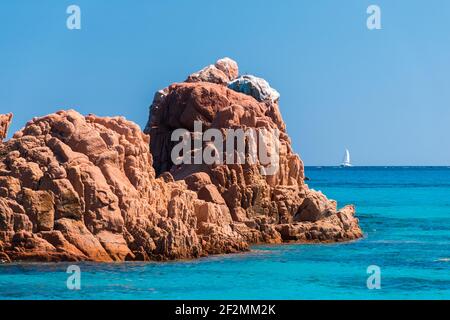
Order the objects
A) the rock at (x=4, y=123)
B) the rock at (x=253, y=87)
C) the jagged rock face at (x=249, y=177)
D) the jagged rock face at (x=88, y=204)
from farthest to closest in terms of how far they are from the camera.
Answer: the rock at (x=253, y=87) < the jagged rock face at (x=249, y=177) < the rock at (x=4, y=123) < the jagged rock face at (x=88, y=204)

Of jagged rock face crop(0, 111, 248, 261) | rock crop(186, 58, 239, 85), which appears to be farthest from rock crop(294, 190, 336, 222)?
rock crop(186, 58, 239, 85)

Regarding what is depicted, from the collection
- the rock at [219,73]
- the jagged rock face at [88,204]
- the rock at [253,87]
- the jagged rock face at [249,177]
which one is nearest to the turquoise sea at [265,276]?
the jagged rock face at [88,204]

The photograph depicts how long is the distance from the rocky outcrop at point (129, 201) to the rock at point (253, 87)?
7640 mm

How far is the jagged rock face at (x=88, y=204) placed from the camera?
114 feet

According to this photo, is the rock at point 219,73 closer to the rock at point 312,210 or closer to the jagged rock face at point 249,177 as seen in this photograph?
the jagged rock face at point 249,177

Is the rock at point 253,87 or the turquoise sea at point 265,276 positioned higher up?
the rock at point 253,87

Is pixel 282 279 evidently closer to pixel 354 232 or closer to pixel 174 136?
pixel 354 232

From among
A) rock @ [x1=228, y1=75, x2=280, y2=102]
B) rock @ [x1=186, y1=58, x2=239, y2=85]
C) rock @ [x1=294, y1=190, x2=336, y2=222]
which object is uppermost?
rock @ [x1=186, y1=58, x2=239, y2=85]

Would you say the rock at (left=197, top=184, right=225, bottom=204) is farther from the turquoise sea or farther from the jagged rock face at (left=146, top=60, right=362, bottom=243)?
A: the turquoise sea

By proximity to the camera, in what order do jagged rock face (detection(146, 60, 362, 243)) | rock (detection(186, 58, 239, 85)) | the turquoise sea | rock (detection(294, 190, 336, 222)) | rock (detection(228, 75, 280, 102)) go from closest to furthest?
1. the turquoise sea
2. jagged rock face (detection(146, 60, 362, 243))
3. rock (detection(294, 190, 336, 222))
4. rock (detection(228, 75, 280, 102))
5. rock (detection(186, 58, 239, 85))

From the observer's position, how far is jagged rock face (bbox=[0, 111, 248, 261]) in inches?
1373

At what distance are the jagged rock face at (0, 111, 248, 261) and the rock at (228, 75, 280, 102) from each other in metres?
18.2

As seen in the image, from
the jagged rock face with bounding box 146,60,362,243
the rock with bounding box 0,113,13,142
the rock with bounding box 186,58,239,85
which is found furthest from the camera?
the rock with bounding box 186,58,239,85
